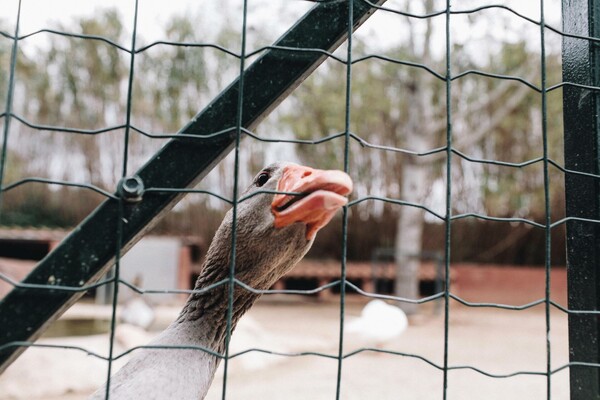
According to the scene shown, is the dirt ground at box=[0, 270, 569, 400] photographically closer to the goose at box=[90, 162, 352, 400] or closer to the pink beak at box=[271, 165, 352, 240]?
the goose at box=[90, 162, 352, 400]

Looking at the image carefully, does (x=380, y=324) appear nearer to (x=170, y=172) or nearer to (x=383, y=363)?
(x=383, y=363)

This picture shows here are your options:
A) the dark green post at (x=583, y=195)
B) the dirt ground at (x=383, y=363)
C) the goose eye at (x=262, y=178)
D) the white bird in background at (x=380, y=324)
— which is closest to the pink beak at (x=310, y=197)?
the goose eye at (x=262, y=178)

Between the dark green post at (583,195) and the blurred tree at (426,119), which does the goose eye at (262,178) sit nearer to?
the dark green post at (583,195)

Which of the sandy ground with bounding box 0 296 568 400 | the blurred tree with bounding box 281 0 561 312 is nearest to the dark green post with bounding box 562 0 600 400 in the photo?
the sandy ground with bounding box 0 296 568 400

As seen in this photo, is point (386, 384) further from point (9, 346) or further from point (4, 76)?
point (4, 76)

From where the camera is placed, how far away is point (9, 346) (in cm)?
91

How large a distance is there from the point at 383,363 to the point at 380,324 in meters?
0.48

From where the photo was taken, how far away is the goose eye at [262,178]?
137 centimetres

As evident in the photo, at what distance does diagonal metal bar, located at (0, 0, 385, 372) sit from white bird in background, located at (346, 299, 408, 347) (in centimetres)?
436

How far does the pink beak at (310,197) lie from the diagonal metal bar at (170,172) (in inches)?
5.9

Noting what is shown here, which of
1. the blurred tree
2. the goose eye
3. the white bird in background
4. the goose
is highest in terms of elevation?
the blurred tree

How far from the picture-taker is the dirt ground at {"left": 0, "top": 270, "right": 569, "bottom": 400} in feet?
13.5

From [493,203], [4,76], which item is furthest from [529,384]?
[4,76]

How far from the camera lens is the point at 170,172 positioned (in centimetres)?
102
